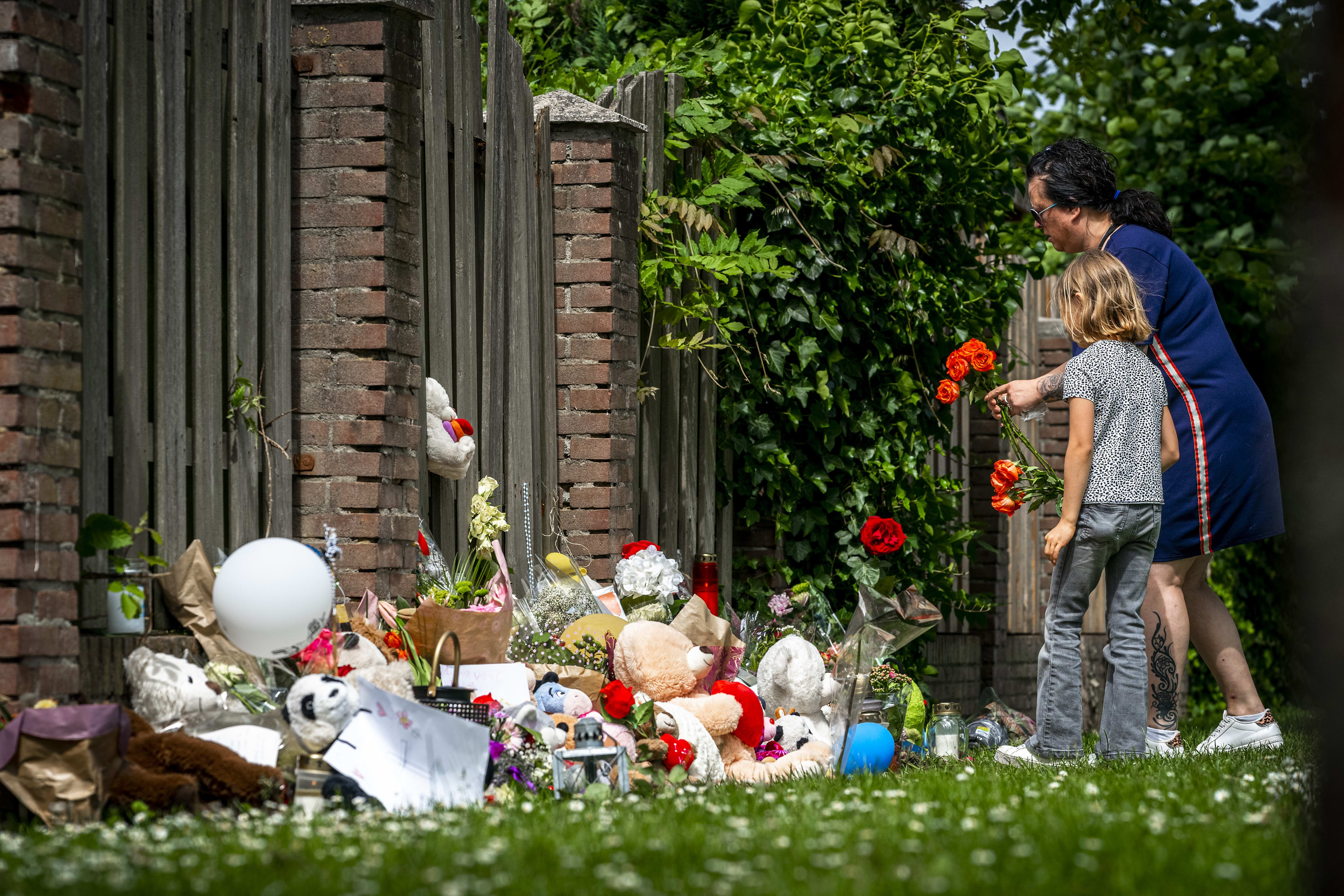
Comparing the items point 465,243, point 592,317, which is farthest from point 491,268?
point 592,317

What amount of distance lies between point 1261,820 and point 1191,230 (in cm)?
1042

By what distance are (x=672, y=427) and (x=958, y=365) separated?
52.4 inches

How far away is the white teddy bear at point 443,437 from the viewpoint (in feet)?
15.2

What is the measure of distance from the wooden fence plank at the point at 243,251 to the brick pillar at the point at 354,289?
21cm

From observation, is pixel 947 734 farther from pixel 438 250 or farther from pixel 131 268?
pixel 131 268

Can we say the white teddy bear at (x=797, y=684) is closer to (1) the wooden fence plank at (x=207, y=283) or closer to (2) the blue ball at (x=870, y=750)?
(2) the blue ball at (x=870, y=750)

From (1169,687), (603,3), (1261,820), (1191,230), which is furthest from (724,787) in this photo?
(1191,230)

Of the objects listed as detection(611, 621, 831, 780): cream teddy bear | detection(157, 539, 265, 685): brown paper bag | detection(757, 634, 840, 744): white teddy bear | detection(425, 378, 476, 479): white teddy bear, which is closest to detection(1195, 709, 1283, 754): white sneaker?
detection(757, 634, 840, 744): white teddy bear

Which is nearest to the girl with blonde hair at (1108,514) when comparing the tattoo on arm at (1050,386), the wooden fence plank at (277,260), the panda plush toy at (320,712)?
the tattoo on arm at (1050,386)

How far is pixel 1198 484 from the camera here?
15.4ft

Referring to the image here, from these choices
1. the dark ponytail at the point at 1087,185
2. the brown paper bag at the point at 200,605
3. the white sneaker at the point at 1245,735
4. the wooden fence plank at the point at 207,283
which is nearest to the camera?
the brown paper bag at the point at 200,605

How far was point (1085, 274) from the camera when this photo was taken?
4.44 metres

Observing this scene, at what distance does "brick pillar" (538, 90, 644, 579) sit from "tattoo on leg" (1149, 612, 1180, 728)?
194 centimetres

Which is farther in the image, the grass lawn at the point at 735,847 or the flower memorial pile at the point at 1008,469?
the flower memorial pile at the point at 1008,469
